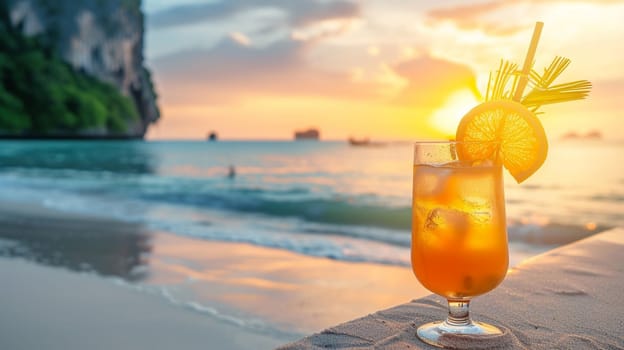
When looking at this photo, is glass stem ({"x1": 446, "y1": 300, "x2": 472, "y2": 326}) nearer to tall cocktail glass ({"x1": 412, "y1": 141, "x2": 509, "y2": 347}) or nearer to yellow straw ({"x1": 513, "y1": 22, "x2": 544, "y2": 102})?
tall cocktail glass ({"x1": 412, "y1": 141, "x2": 509, "y2": 347})

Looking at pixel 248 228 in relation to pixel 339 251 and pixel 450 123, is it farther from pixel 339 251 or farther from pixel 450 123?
pixel 450 123

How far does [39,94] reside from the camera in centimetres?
5709

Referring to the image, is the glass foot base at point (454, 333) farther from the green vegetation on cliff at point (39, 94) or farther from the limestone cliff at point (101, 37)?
the limestone cliff at point (101, 37)

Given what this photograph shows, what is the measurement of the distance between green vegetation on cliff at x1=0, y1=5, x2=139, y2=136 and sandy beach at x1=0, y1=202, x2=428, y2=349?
55.0m

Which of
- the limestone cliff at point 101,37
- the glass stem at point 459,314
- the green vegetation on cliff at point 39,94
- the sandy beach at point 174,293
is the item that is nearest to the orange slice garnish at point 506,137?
the glass stem at point 459,314

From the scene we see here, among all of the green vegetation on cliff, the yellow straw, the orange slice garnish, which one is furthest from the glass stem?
the green vegetation on cliff

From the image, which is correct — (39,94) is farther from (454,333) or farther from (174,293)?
(454,333)

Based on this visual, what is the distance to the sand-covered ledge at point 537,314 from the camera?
1153 mm

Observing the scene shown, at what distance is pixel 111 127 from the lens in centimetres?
6988

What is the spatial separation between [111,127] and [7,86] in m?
14.5

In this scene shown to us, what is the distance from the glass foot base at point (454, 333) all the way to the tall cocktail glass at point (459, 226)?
1 centimetres

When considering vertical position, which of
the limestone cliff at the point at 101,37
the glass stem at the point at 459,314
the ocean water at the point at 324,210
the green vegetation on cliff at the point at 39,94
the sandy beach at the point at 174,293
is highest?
the limestone cliff at the point at 101,37

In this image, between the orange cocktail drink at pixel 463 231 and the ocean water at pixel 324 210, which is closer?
the orange cocktail drink at pixel 463 231

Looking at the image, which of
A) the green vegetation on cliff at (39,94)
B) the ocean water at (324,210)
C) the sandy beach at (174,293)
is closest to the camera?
the sandy beach at (174,293)
